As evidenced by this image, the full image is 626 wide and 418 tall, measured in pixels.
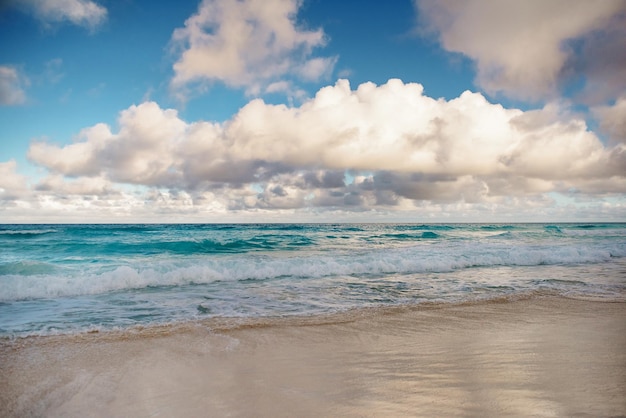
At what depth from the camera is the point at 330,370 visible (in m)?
4.46

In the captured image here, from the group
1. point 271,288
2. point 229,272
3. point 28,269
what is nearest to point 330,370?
point 271,288

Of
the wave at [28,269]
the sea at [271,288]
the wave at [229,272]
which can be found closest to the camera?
the sea at [271,288]

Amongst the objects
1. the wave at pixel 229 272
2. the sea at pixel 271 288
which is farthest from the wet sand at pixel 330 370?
the wave at pixel 229 272

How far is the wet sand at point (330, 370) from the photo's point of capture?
3539 millimetres

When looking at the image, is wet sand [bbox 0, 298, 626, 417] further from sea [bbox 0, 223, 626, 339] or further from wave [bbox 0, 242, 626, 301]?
wave [bbox 0, 242, 626, 301]

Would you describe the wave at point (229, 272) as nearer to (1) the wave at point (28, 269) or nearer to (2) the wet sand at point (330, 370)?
(1) the wave at point (28, 269)

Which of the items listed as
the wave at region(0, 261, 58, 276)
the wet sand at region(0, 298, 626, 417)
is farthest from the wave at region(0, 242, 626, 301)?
the wet sand at region(0, 298, 626, 417)

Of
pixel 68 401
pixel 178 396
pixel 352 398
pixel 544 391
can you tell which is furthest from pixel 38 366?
pixel 544 391

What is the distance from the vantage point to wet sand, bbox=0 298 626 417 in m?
3.54

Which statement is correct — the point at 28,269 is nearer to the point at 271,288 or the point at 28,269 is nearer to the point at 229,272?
the point at 229,272

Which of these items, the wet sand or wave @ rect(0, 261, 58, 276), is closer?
the wet sand

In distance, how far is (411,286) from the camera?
1100cm

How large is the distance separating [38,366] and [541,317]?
853 centimetres

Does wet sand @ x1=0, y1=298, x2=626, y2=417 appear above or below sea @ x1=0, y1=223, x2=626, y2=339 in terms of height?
above
